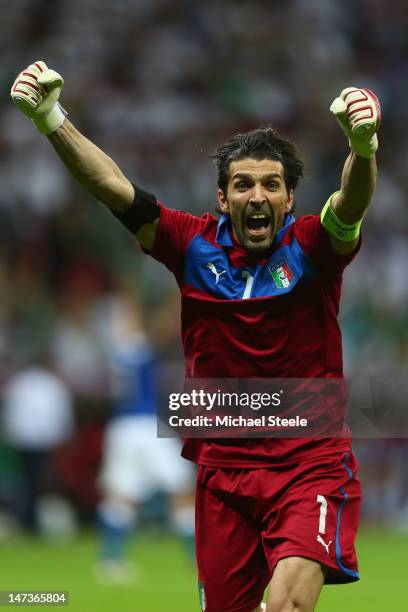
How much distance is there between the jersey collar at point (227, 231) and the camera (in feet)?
17.3

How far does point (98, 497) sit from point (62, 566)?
8.20ft

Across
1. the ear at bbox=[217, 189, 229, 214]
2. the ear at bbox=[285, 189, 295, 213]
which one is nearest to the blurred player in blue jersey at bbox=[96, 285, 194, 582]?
the ear at bbox=[217, 189, 229, 214]

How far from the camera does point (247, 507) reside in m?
5.14

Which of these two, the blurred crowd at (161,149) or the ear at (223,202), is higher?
the blurred crowd at (161,149)

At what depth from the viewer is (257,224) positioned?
523 cm

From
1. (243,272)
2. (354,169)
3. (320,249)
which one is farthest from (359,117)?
(243,272)

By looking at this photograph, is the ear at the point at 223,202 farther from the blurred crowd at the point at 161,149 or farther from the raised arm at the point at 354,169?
the blurred crowd at the point at 161,149

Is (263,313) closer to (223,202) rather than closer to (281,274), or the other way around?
(281,274)

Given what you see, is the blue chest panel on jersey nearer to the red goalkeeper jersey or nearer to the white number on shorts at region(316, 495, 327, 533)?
the red goalkeeper jersey

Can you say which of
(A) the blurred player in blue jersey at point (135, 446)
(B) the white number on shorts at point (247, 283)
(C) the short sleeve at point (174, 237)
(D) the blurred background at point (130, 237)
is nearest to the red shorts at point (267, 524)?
(B) the white number on shorts at point (247, 283)

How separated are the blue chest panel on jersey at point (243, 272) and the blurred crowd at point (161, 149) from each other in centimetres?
→ 588

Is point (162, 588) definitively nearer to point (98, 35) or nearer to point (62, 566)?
point (62, 566)

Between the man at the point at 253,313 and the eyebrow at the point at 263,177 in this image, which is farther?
the eyebrow at the point at 263,177

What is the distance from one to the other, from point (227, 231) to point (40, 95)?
0.95 metres
